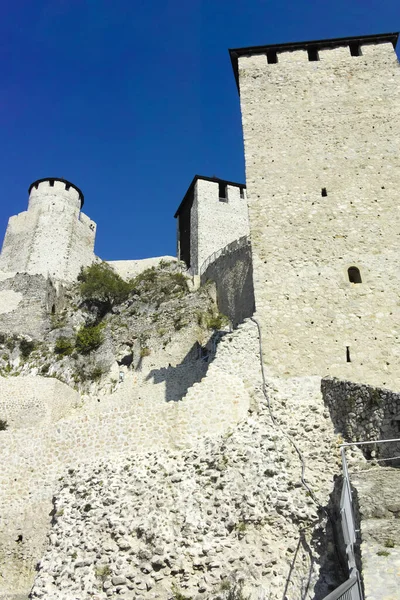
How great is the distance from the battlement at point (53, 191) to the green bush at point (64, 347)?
39.9 ft

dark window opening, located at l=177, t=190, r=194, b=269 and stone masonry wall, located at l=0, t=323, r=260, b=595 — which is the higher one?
dark window opening, located at l=177, t=190, r=194, b=269

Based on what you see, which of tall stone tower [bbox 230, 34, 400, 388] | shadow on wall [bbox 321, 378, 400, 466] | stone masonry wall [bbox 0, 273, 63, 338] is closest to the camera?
shadow on wall [bbox 321, 378, 400, 466]

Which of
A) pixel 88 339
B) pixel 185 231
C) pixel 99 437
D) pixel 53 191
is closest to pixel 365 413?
pixel 99 437

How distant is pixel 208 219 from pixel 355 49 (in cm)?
1612

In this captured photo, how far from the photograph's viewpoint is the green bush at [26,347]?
24.1 m

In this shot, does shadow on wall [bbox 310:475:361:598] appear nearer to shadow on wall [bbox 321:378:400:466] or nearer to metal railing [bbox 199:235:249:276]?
shadow on wall [bbox 321:378:400:466]

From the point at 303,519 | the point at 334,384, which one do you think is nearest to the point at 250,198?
the point at 334,384

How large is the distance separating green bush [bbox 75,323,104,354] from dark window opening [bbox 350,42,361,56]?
16.4m

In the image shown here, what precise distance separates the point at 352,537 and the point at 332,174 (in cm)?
975

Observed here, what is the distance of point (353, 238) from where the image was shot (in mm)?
12172

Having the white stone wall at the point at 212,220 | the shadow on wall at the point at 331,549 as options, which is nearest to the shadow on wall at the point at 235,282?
the white stone wall at the point at 212,220

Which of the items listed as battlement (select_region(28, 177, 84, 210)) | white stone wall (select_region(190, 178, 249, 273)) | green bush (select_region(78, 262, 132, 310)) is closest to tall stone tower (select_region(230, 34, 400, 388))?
white stone wall (select_region(190, 178, 249, 273))

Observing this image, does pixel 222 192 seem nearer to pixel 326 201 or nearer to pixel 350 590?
pixel 326 201

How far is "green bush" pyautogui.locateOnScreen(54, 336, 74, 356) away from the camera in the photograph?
2355 centimetres
